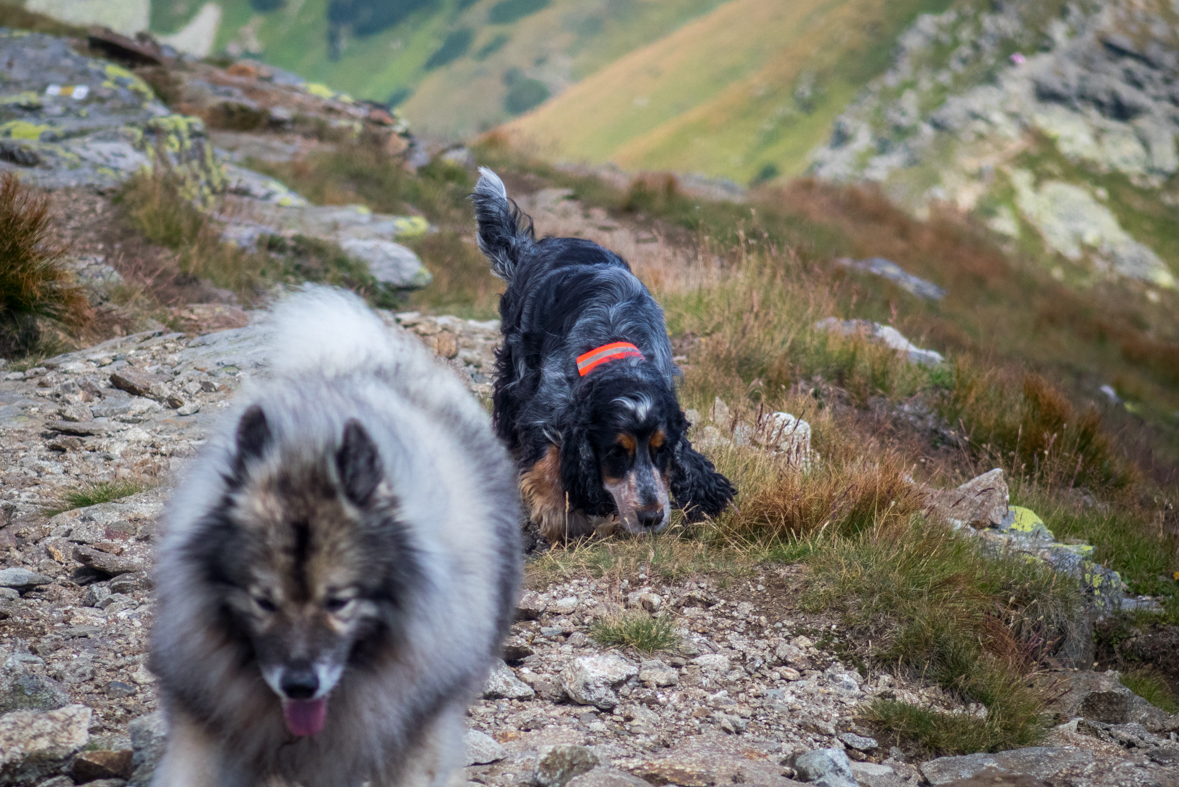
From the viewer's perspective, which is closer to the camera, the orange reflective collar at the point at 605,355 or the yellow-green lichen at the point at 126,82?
the orange reflective collar at the point at 605,355

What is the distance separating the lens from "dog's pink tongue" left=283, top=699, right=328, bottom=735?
6.51ft

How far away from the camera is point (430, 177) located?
1612 cm

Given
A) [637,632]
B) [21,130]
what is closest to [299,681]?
[637,632]

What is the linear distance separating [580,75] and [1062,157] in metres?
65.9

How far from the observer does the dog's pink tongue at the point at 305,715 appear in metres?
1.98

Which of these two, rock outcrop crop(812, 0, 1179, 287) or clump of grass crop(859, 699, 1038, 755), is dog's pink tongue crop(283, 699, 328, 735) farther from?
rock outcrop crop(812, 0, 1179, 287)

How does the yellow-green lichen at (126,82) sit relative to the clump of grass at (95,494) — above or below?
above

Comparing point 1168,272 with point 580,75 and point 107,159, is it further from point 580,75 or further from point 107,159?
point 580,75

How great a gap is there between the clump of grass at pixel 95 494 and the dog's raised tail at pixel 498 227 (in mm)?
2795

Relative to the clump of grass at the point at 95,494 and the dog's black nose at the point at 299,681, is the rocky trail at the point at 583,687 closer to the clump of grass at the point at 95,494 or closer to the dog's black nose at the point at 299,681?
the clump of grass at the point at 95,494

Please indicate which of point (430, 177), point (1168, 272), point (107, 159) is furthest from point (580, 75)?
point (107, 159)

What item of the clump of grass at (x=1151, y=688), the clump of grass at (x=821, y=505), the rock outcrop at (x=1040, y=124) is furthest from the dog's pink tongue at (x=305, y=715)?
the rock outcrop at (x=1040, y=124)

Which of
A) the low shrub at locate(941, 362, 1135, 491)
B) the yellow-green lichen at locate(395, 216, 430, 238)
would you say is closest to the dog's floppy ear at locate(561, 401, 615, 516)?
the low shrub at locate(941, 362, 1135, 491)

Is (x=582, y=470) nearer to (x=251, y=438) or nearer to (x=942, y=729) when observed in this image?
(x=942, y=729)
